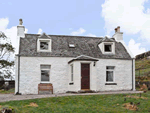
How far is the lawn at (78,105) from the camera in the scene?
1089cm

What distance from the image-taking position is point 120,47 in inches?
905

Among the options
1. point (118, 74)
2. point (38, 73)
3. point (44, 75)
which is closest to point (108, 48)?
point (118, 74)

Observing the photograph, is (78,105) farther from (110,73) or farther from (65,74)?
(110,73)

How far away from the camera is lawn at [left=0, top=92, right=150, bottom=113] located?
10.9 m

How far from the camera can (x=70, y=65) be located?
65.1ft

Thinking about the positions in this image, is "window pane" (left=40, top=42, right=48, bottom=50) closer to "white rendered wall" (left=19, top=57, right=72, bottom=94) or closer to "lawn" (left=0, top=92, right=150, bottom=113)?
"white rendered wall" (left=19, top=57, right=72, bottom=94)

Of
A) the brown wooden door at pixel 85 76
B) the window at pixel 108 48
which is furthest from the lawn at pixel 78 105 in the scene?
the window at pixel 108 48

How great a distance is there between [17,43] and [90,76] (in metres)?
8.07

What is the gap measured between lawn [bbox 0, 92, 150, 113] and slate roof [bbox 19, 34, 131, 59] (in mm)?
7269

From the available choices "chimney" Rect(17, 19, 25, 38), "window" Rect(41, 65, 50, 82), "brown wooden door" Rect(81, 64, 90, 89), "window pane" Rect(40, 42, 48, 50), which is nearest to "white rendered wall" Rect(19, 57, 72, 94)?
"window" Rect(41, 65, 50, 82)

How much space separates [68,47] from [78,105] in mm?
10032

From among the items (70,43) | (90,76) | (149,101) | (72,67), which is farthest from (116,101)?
(70,43)

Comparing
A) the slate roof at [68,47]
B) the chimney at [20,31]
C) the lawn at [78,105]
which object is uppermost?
the chimney at [20,31]

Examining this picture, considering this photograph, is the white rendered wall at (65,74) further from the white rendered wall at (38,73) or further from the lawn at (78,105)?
the lawn at (78,105)
